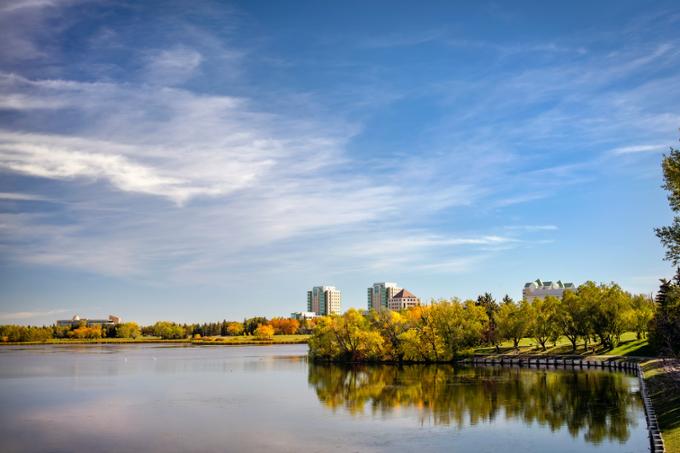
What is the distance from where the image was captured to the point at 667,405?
43.1 m

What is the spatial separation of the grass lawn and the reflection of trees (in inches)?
84.9

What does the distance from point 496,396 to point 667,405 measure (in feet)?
61.6

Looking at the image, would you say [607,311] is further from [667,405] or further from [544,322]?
[667,405]

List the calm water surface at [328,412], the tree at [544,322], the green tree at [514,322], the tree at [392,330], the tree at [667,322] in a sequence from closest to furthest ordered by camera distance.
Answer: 1. the calm water surface at [328,412]
2. the tree at [667,322]
3. the tree at [544,322]
4. the green tree at [514,322]
5. the tree at [392,330]

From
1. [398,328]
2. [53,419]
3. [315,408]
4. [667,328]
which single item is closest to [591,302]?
[398,328]

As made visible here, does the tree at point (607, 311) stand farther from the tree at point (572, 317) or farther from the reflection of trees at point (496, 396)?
the reflection of trees at point (496, 396)

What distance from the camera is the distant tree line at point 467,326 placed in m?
98.8

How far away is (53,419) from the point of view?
50.7m

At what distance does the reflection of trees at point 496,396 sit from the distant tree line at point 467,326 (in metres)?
15.5

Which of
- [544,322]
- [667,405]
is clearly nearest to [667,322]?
[667,405]

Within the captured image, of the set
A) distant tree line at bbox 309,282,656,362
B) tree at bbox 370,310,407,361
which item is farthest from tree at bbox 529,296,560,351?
tree at bbox 370,310,407,361

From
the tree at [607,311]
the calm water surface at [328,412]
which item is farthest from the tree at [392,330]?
the tree at [607,311]

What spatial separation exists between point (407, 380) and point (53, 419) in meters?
42.7

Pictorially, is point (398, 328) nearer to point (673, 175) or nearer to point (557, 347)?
point (557, 347)
